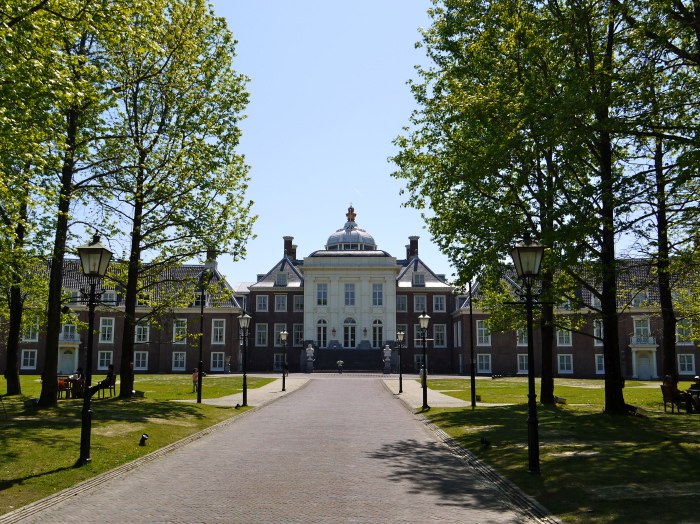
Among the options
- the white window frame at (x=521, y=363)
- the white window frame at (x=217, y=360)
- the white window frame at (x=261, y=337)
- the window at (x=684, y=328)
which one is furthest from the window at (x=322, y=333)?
the window at (x=684, y=328)

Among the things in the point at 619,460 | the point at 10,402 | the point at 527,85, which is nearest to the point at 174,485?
the point at 619,460

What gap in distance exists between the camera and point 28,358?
59.8 meters

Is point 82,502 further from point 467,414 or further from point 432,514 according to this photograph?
point 467,414

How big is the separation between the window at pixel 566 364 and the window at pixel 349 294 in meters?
21.8

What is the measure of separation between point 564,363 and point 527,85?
49400 mm

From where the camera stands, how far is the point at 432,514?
8.58 metres

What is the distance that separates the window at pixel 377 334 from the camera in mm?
68375

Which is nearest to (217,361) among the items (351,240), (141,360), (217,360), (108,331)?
(217,360)

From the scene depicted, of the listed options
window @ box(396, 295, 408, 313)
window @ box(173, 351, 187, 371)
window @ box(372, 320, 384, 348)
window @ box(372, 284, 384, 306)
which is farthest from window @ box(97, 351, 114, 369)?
window @ box(396, 295, 408, 313)

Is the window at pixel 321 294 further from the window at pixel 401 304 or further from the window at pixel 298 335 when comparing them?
the window at pixel 401 304

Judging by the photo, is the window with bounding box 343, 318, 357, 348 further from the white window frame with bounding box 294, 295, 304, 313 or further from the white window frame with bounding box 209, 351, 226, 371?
the white window frame with bounding box 209, 351, 226, 371

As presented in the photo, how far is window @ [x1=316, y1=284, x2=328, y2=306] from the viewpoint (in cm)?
6912

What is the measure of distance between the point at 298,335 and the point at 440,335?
50.2 ft

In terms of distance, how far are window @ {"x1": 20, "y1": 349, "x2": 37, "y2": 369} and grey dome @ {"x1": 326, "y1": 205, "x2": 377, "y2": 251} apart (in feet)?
110
